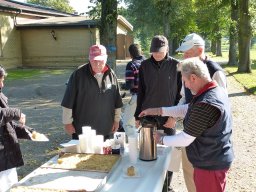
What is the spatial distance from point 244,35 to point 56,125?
12793 mm

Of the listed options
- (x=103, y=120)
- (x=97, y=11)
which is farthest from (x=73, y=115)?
(x=97, y=11)

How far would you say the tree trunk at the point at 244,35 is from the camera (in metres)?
17.5

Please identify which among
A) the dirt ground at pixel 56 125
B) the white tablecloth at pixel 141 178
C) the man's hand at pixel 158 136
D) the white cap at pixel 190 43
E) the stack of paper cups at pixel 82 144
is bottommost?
the dirt ground at pixel 56 125

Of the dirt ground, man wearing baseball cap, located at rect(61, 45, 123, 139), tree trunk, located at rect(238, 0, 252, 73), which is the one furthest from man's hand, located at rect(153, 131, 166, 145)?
tree trunk, located at rect(238, 0, 252, 73)

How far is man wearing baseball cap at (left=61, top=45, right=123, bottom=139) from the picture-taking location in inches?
153

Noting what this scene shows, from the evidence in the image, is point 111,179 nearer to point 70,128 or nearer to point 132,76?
point 70,128

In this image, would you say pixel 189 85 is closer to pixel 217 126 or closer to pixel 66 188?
pixel 217 126

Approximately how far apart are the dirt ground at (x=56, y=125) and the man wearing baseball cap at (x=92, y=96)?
5.33ft

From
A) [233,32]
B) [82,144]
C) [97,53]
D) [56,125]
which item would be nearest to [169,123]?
[97,53]

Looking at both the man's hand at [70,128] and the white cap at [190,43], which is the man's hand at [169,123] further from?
the man's hand at [70,128]

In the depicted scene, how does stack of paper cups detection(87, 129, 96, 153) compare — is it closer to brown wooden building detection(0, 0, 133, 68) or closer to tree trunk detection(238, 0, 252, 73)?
tree trunk detection(238, 0, 252, 73)

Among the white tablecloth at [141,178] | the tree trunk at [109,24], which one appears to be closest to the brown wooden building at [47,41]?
the tree trunk at [109,24]

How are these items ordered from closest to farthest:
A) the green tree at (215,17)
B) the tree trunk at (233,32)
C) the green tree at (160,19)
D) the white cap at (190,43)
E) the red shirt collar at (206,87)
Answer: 1. the red shirt collar at (206,87)
2. the white cap at (190,43)
3. the tree trunk at (233,32)
4. the green tree at (215,17)
5. the green tree at (160,19)

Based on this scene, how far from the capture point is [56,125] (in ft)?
27.9
